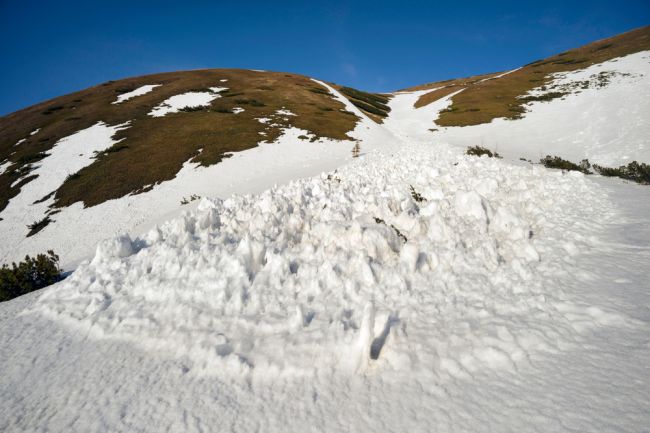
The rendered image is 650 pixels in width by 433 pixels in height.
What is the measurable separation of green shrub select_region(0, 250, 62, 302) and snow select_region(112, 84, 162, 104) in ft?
171

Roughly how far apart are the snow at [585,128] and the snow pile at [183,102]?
116 ft

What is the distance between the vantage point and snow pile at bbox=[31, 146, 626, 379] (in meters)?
3.66

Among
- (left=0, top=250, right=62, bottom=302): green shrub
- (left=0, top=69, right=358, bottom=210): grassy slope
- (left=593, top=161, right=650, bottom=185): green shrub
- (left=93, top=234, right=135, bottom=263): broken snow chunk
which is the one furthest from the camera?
(left=0, top=69, right=358, bottom=210): grassy slope

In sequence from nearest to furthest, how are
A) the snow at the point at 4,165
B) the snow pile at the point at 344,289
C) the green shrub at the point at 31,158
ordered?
the snow pile at the point at 344,289 → the snow at the point at 4,165 → the green shrub at the point at 31,158

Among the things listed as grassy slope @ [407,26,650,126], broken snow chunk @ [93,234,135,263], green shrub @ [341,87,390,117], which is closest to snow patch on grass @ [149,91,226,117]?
green shrub @ [341,87,390,117]

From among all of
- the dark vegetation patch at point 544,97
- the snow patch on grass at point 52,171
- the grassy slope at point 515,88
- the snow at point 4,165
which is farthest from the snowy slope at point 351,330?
the dark vegetation patch at point 544,97

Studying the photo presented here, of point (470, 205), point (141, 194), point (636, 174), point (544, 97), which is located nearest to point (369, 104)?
point (544, 97)

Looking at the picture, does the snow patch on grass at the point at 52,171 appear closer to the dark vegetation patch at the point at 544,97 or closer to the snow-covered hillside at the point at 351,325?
the snow-covered hillside at the point at 351,325

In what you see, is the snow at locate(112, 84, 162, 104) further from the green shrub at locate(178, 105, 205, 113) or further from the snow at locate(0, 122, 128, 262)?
the green shrub at locate(178, 105, 205, 113)

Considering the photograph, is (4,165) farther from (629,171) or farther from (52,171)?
(629,171)

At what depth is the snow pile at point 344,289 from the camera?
366 cm

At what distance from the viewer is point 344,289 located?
4906 mm

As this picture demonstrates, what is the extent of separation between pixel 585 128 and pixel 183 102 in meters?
50.4

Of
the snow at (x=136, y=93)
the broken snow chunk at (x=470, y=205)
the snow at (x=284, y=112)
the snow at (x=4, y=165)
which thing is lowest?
the broken snow chunk at (x=470, y=205)
